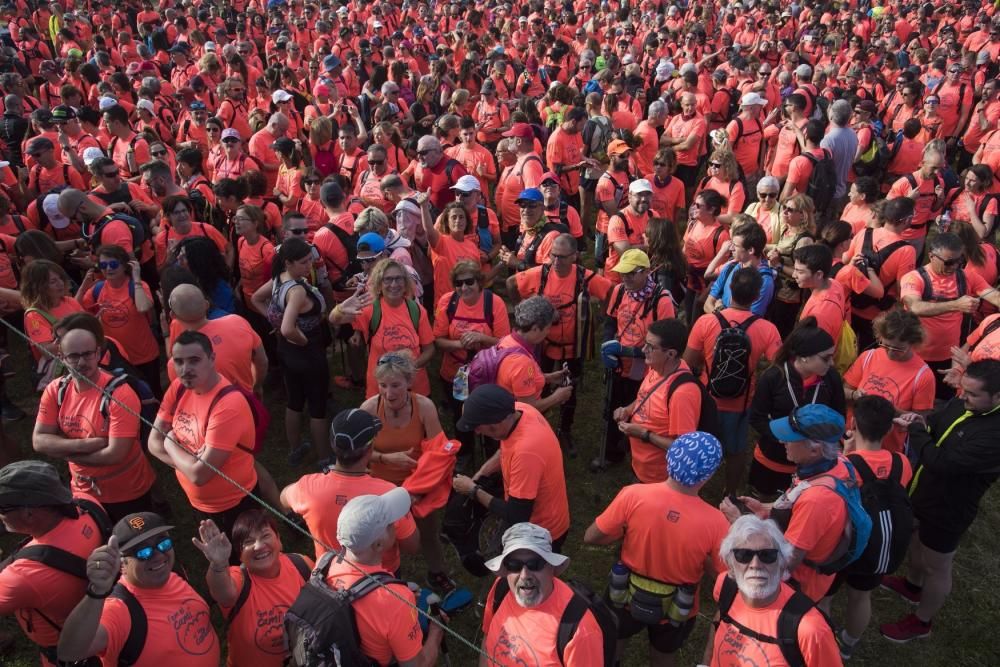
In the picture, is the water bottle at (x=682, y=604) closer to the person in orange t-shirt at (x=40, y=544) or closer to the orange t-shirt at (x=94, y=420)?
the person in orange t-shirt at (x=40, y=544)

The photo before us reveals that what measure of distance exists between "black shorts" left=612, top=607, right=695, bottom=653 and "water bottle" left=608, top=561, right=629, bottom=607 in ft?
0.20

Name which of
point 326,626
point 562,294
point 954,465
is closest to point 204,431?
point 326,626

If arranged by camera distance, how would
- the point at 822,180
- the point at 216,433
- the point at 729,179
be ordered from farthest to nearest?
1. the point at 822,180
2. the point at 729,179
3. the point at 216,433

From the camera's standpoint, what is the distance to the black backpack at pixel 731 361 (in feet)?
16.3

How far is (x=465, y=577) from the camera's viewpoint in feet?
16.9

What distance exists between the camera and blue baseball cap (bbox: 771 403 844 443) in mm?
3598

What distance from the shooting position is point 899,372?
4.71m

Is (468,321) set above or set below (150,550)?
below

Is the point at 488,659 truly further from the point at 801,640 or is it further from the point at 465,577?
the point at 465,577

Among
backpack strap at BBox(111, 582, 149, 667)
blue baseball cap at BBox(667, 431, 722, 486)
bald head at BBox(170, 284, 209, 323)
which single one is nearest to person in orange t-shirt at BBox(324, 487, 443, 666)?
backpack strap at BBox(111, 582, 149, 667)

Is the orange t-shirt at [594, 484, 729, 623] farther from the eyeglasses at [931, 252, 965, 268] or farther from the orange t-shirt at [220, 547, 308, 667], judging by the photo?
the eyeglasses at [931, 252, 965, 268]

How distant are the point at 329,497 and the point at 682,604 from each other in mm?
1911

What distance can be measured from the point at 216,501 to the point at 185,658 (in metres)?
1.26

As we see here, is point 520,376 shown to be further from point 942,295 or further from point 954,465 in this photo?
point 942,295
